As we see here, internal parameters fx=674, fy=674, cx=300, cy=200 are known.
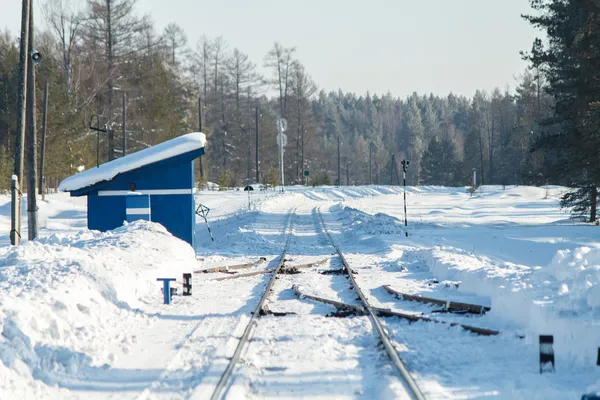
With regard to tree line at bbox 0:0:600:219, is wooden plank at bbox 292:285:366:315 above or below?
below

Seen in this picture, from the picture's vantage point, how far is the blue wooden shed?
1770 cm

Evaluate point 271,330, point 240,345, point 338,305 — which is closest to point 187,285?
point 338,305

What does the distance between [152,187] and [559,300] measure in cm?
1255

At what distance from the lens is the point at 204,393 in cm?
595

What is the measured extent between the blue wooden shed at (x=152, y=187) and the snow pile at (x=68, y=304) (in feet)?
11.1

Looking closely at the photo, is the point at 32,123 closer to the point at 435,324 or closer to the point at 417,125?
the point at 435,324

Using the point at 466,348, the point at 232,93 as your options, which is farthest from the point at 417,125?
the point at 466,348

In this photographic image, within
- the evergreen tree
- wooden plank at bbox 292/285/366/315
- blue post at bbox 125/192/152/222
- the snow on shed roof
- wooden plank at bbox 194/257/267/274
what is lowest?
wooden plank at bbox 194/257/267/274

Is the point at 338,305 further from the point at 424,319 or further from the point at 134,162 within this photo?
the point at 134,162

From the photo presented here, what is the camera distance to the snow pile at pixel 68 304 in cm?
658

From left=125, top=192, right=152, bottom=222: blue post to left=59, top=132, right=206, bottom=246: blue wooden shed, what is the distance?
3 cm

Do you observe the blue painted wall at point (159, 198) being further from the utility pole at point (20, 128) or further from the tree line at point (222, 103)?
the tree line at point (222, 103)

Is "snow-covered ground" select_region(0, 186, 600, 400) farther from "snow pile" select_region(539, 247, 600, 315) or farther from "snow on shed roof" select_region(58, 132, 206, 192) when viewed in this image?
"snow on shed roof" select_region(58, 132, 206, 192)

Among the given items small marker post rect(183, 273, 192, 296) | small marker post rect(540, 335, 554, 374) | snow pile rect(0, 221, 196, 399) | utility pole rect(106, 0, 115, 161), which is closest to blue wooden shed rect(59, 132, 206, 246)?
snow pile rect(0, 221, 196, 399)
